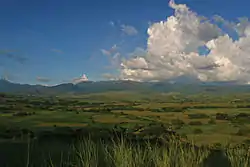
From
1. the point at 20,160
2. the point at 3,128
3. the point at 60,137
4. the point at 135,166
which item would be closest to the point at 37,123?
the point at 3,128

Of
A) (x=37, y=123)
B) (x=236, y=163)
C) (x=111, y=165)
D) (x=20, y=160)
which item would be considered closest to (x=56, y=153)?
(x=20, y=160)

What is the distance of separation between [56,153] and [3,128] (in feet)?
49.7

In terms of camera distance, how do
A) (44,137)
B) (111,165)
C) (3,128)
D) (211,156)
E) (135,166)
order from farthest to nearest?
(3,128)
(44,137)
(211,156)
(111,165)
(135,166)

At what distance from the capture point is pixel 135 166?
911 cm

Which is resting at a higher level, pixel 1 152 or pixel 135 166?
pixel 135 166

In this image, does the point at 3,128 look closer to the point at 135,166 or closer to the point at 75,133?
the point at 75,133

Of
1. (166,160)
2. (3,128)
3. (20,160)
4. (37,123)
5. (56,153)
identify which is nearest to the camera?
(166,160)

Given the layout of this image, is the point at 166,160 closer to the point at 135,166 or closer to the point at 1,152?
the point at 135,166

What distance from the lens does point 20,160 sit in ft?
53.8

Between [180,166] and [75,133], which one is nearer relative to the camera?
[180,166]

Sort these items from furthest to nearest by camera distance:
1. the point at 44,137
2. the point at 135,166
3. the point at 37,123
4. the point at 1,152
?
the point at 37,123
the point at 44,137
the point at 1,152
the point at 135,166

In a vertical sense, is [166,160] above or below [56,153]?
above

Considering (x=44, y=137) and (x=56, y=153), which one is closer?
(x=56, y=153)

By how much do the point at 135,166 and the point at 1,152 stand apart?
12.6 m
